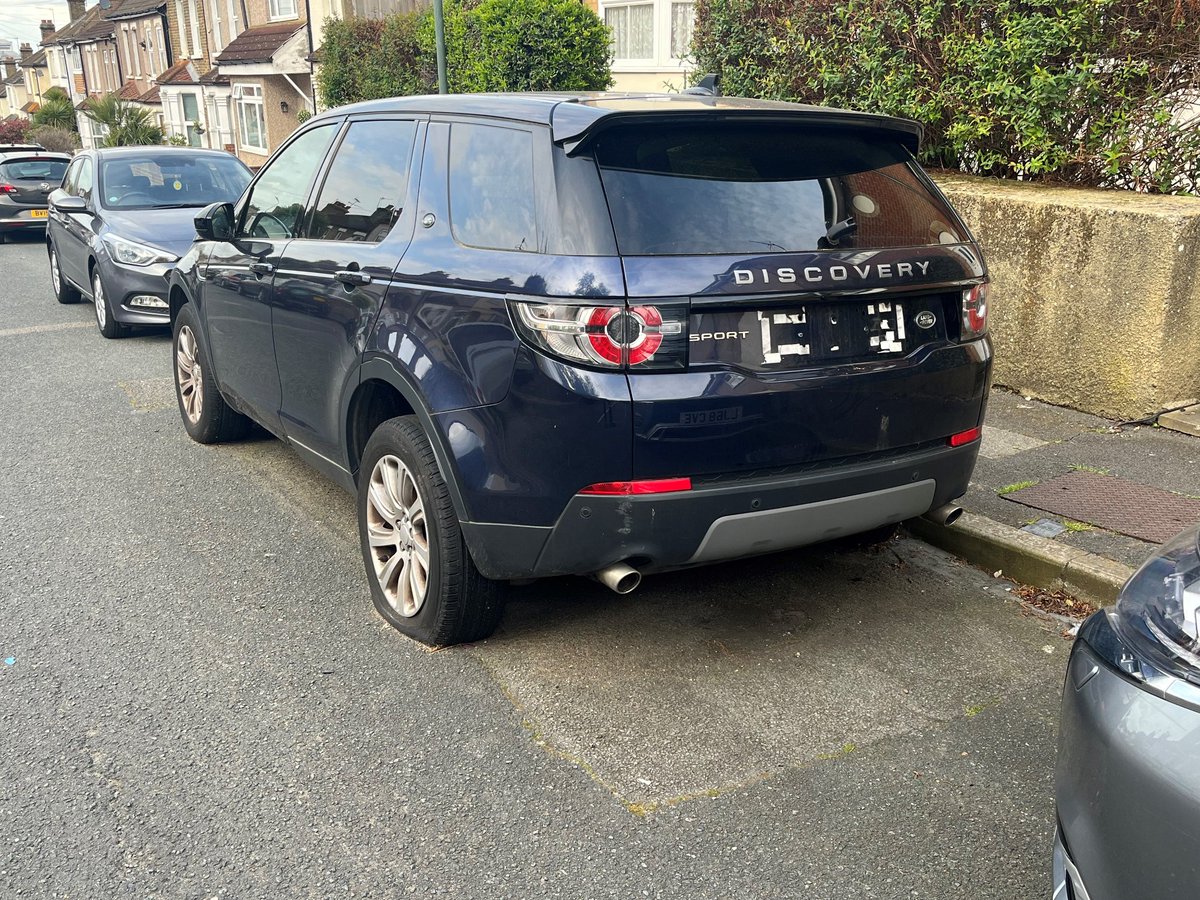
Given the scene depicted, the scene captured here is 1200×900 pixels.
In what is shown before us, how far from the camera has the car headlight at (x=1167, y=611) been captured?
1.91 m

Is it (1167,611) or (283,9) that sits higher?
(283,9)

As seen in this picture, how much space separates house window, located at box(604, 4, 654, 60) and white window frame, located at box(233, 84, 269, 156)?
1990 centimetres

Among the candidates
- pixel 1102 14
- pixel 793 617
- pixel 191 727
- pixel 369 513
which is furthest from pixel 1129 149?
pixel 191 727

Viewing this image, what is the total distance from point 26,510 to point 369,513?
2.25m

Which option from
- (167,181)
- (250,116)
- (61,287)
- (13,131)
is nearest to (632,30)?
(167,181)

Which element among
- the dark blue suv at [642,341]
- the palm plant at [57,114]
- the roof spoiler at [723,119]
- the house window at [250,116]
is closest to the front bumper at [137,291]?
the dark blue suv at [642,341]

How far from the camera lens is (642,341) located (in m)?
3.08

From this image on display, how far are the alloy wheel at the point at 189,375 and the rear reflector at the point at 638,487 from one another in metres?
3.62

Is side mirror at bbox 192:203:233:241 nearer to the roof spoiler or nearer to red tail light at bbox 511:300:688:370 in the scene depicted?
the roof spoiler

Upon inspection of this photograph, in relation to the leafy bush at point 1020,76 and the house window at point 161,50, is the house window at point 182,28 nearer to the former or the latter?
the house window at point 161,50

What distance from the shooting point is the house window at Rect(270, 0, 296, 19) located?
31609 millimetres

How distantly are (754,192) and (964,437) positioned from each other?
3.75 feet

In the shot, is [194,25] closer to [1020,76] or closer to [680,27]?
[680,27]

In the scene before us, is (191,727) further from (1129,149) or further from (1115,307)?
(1129,149)
